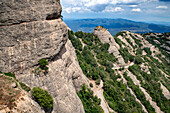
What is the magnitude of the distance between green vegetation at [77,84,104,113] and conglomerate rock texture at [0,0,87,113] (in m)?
6.25

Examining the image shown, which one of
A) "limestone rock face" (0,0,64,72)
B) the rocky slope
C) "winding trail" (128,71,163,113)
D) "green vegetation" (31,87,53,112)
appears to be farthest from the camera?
"winding trail" (128,71,163,113)

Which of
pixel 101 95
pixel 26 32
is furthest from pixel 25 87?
pixel 101 95

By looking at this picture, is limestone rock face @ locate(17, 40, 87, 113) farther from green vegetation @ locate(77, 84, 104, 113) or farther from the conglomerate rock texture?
green vegetation @ locate(77, 84, 104, 113)

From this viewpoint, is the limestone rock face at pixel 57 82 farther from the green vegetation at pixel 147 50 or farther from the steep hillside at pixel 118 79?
the green vegetation at pixel 147 50

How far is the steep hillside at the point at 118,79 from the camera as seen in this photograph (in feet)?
125

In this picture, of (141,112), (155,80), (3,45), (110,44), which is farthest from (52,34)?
(155,80)

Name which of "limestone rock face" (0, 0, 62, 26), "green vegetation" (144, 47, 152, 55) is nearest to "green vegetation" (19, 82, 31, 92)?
"limestone rock face" (0, 0, 62, 26)

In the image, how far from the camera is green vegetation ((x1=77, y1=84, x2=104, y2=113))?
29.0 m

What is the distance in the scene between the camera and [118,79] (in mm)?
50688

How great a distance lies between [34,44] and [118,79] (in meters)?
42.0

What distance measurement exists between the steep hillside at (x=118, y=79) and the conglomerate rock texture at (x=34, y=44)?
10955 millimetres

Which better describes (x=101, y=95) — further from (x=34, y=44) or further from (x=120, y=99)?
(x=34, y=44)

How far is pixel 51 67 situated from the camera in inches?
898

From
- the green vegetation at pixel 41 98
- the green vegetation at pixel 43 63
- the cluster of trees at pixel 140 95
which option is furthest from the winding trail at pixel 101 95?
the green vegetation at pixel 43 63
